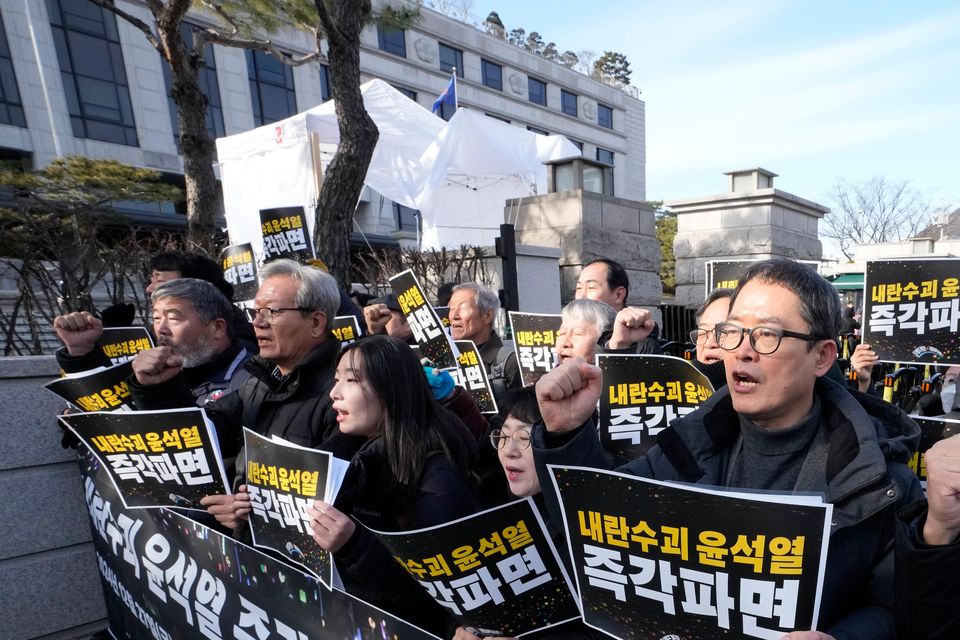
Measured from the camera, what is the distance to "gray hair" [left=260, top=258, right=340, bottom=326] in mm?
Answer: 2514

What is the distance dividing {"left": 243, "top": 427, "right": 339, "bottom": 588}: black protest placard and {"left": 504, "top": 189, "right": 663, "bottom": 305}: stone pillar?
6.12 metres

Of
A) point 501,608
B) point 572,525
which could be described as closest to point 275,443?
point 501,608

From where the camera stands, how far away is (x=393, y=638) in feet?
4.86

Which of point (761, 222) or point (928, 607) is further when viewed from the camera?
point (761, 222)

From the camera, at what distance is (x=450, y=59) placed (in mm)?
32312

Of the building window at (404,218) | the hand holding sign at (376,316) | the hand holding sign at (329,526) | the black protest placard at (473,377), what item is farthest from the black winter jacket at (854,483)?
the building window at (404,218)

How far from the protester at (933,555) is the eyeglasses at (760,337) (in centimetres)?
38

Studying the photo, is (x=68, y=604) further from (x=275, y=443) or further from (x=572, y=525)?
(x=572, y=525)

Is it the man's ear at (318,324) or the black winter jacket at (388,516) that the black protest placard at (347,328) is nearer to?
the man's ear at (318,324)

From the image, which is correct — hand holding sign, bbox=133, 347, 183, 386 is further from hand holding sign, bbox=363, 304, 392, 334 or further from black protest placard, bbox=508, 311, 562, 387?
hand holding sign, bbox=363, 304, 392, 334

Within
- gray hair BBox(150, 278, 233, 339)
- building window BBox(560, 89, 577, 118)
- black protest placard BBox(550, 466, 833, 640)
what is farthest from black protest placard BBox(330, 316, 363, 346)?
building window BBox(560, 89, 577, 118)

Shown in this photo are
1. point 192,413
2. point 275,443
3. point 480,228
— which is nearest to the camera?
point 275,443

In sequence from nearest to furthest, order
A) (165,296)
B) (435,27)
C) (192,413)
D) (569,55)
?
(192,413) < (165,296) < (435,27) < (569,55)

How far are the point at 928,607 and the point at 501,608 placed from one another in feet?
2.99
